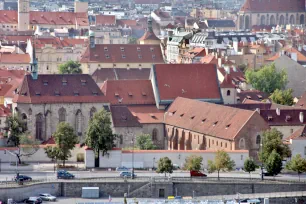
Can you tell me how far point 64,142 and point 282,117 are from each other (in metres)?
19.1

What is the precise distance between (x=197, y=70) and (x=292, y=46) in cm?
7246

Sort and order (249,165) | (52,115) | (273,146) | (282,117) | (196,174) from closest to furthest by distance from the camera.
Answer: (196,174), (249,165), (273,146), (282,117), (52,115)

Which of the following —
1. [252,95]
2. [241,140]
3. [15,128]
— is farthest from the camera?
[252,95]

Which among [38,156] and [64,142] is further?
[38,156]

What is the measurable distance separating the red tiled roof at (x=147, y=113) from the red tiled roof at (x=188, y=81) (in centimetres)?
200

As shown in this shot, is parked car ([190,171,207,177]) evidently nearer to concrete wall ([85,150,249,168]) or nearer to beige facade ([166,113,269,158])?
concrete wall ([85,150,249,168])

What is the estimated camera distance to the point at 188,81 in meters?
125

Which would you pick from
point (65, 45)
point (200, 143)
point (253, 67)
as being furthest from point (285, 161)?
point (65, 45)

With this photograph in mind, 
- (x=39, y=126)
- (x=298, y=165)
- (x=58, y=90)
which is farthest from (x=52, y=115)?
(x=298, y=165)

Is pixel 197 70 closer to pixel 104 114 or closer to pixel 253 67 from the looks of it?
pixel 104 114

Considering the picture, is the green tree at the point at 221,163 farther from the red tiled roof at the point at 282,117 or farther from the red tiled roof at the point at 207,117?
the red tiled roof at the point at 282,117

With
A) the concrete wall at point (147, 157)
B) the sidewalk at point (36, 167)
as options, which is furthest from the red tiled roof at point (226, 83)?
the sidewalk at point (36, 167)

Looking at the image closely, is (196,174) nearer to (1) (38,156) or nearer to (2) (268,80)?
(1) (38,156)

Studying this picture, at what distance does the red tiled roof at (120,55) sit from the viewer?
544ft
